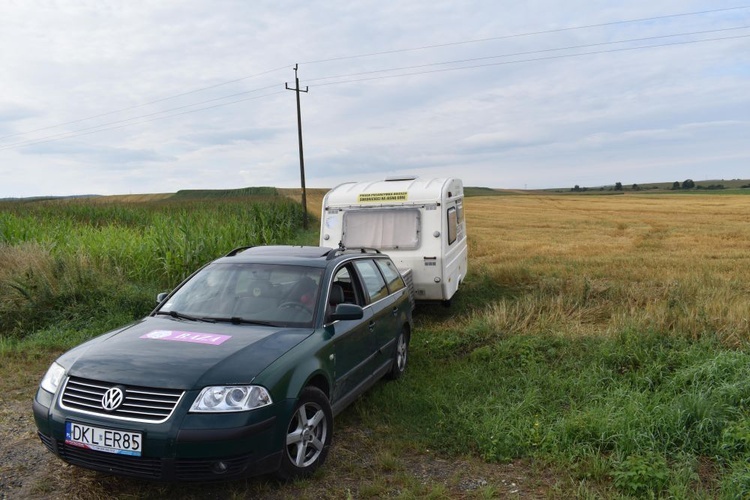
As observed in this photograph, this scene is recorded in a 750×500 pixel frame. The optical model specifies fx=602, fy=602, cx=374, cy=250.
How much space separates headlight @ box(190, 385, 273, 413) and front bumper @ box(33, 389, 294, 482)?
52 millimetres

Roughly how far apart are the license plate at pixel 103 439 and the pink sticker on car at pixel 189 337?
0.87 metres

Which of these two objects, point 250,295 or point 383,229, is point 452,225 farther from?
point 250,295

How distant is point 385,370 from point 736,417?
3.18 metres

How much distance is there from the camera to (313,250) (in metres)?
6.16

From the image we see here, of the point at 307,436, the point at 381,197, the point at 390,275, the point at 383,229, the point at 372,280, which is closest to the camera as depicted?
the point at 307,436

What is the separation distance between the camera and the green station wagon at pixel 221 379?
3635 millimetres

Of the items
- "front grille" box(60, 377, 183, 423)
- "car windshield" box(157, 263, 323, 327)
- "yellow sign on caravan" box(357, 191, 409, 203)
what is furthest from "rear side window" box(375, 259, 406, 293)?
"yellow sign on caravan" box(357, 191, 409, 203)

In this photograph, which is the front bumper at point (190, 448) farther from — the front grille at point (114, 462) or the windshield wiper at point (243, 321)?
the windshield wiper at point (243, 321)

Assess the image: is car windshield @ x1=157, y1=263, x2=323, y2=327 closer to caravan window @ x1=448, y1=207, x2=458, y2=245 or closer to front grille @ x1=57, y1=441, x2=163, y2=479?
front grille @ x1=57, y1=441, x2=163, y2=479

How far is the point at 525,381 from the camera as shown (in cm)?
637

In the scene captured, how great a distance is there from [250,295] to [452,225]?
20.9 feet

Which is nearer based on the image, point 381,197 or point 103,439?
point 103,439

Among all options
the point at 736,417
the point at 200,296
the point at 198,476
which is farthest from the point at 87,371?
the point at 736,417

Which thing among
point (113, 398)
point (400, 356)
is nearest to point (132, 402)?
point (113, 398)
